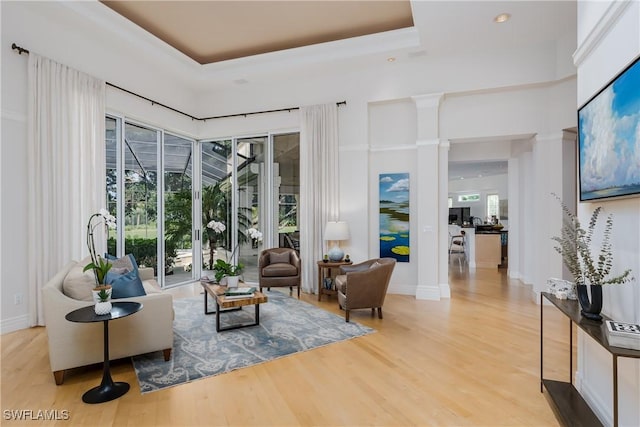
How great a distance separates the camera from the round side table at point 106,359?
246 cm

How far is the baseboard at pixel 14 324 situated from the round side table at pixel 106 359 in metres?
2.15

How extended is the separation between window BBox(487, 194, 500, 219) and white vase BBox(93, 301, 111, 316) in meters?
14.2

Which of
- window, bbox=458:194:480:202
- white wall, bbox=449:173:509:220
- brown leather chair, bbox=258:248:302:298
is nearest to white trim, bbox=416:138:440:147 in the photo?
brown leather chair, bbox=258:248:302:298

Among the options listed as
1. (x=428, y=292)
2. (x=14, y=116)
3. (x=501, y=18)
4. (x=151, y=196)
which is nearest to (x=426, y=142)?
(x=501, y=18)

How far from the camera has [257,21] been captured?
4859 mm

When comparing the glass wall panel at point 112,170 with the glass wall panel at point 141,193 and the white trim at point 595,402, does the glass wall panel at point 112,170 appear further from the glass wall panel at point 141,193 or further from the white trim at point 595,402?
the white trim at point 595,402

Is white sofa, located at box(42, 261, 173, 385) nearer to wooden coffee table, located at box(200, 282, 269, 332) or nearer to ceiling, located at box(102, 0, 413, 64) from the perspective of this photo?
wooden coffee table, located at box(200, 282, 269, 332)

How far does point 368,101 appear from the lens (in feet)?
19.2

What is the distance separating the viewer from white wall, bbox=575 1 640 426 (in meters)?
1.90

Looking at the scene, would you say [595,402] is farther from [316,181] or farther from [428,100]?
[316,181]

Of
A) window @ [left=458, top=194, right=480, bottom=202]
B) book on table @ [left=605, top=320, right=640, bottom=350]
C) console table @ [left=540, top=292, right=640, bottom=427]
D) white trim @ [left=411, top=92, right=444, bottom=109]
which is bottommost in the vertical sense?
console table @ [left=540, top=292, right=640, bottom=427]

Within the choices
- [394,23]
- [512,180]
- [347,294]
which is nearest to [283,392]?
[347,294]

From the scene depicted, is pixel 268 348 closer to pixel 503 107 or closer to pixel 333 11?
pixel 333 11

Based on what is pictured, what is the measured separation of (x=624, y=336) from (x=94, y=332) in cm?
366
